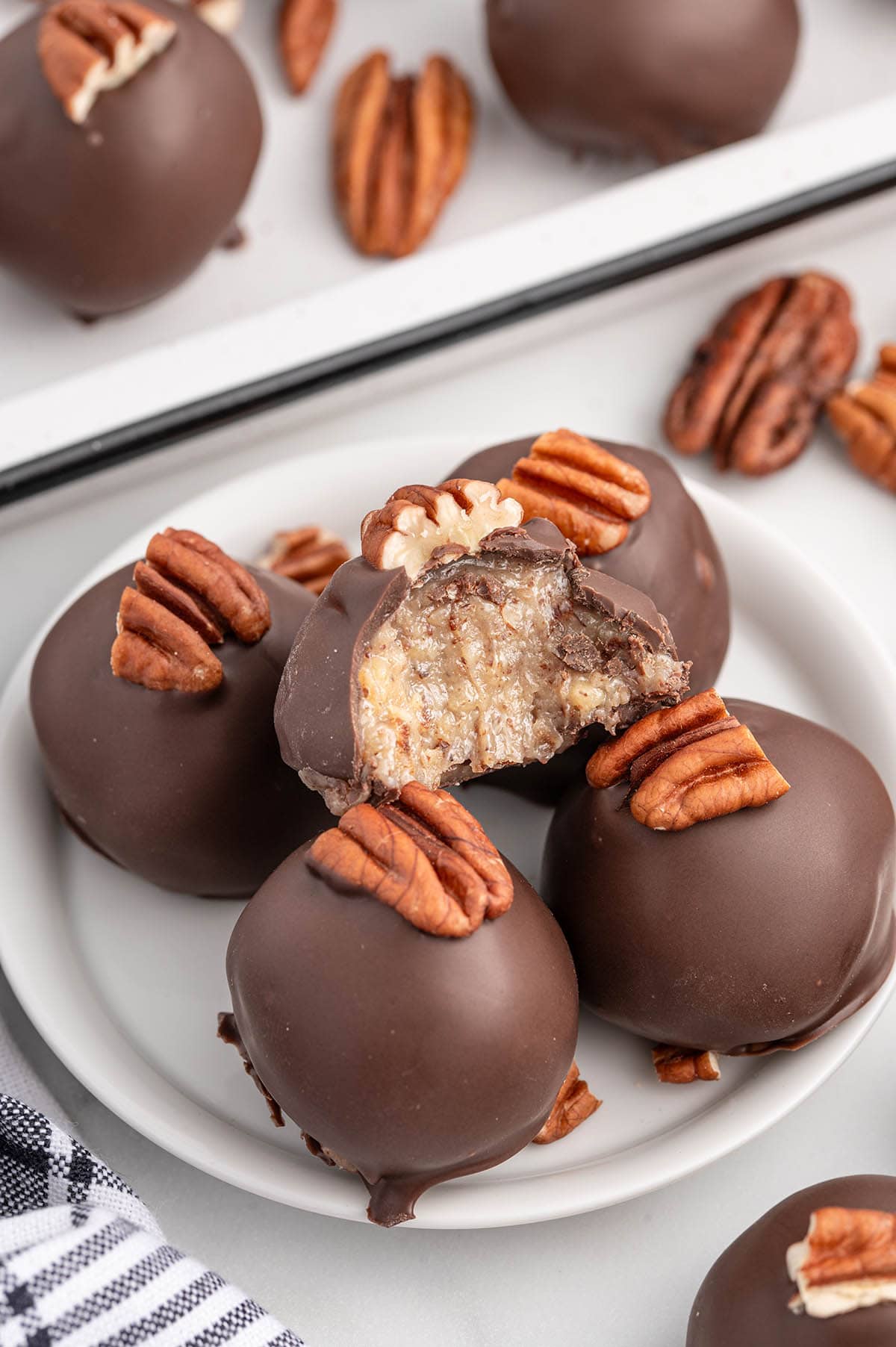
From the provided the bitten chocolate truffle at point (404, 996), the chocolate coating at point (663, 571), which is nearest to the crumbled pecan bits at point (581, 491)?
the chocolate coating at point (663, 571)

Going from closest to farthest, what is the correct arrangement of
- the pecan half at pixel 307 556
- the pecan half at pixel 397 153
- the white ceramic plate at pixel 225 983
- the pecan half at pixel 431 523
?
the pecan half at pixel 431 523 → the white ceramic plate at pixel 225 983 → the pecan half at pixel 307 556 → the pecan half at pixel 397 153

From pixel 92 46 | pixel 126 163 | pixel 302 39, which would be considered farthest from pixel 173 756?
pixel 302 39

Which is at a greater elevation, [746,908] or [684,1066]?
[746,908]

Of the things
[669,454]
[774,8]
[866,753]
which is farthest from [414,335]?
[866,753]

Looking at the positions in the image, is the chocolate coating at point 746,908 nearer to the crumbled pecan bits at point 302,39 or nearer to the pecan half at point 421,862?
the pecan half at point 421,862

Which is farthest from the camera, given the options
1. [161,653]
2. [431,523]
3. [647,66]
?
[647,66]

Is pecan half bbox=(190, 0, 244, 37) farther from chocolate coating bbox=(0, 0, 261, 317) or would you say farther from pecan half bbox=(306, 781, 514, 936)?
pecan half bbox=(306, 781, 514, 936)

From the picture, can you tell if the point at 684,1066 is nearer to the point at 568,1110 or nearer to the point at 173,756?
the point at 568,1110
